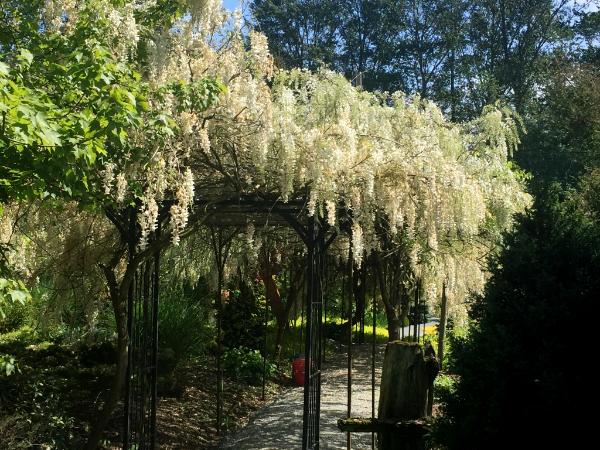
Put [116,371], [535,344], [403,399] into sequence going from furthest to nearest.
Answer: [116,371] → [403,399] → [535,344]

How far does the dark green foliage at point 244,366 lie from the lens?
9.81 m

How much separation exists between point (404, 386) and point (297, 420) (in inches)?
155

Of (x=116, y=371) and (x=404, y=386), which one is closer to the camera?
(x=404, y=386)

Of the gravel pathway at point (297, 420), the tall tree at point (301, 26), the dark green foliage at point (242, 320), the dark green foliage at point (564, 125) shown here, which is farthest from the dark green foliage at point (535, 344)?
the tall tree at point (301, 26)

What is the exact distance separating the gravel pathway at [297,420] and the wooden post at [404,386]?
2.89 m

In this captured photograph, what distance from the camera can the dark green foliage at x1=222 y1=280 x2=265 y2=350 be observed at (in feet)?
36.4

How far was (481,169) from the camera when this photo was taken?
23.8 ft

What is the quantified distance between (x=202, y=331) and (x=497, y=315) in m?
6.46

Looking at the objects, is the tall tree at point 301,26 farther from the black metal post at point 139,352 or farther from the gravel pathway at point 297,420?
the black metal post at point 139,352

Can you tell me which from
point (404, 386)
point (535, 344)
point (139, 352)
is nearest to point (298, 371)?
point (139, 352)

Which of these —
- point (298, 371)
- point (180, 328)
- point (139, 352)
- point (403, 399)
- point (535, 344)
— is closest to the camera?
point (535, 344)

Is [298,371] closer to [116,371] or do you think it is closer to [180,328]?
[180,328]

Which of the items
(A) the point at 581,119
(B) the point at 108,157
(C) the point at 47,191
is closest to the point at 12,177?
(C) the point at 47,191

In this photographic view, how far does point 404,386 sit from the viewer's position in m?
4.12
